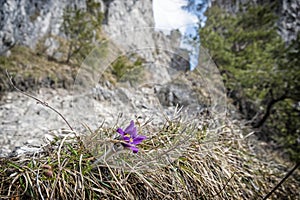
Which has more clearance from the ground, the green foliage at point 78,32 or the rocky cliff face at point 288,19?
the rocky cliff face at point 288,19

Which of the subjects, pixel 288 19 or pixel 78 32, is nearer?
pixel 78 32

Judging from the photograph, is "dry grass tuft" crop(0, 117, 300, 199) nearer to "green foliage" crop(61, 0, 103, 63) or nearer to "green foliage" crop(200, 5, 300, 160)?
"green foliage" crop(200, 5, 300, 160)

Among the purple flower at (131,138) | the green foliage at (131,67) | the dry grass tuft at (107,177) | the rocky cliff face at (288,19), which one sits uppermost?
the rocky cliff face at (288,19)

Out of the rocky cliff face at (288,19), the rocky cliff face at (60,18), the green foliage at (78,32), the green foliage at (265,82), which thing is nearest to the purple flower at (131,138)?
the rocky cliff face at (60,18)

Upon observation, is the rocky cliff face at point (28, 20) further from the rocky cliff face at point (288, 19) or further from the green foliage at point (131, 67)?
the rocky cliff face at point (288, 19)

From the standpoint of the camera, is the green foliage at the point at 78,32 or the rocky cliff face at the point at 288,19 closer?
the green foliage at the point at 78,32

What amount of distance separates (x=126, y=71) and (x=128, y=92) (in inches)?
4.0

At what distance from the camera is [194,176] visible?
2.09 ft

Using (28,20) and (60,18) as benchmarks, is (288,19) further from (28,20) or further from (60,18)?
(28,20)

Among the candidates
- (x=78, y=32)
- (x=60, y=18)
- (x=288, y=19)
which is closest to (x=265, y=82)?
(x=78, y=32)

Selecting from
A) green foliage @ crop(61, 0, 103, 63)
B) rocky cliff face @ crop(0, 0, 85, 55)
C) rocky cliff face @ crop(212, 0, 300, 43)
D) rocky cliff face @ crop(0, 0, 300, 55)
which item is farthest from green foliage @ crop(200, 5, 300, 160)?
rocky cliff face @ crop(212, 0, 300, 43)

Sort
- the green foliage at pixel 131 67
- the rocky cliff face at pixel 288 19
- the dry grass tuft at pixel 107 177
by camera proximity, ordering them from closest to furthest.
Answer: the dry grass tuft at pixel 107 177
the green foliage at pixel 131 67
the rocky cliff face at pixel 288 19

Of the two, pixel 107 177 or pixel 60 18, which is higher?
pixel 60 18

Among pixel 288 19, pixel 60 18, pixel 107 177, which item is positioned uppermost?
pixel 288 19
